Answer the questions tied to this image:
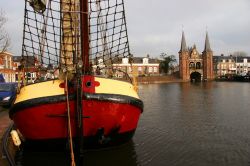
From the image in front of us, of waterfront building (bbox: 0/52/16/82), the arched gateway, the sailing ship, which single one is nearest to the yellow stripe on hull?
the sailing ship

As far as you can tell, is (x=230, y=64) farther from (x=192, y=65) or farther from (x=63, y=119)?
(x=63, y=119)

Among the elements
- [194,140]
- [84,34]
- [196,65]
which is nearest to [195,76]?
[196,65]

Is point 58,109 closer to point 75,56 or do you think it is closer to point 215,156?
point 75,56

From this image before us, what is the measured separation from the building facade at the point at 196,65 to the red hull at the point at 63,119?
107025mm

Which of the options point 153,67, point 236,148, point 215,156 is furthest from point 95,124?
point 153,67

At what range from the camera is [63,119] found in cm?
886

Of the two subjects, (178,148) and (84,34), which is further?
(178,148)

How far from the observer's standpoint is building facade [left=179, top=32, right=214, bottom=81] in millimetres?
118188

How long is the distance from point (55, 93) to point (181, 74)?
110289mm

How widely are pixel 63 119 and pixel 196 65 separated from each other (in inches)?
4737

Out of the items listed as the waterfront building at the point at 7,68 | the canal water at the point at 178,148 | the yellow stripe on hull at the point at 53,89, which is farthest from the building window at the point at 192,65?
the yellow stripe on hull at the point at 53,89

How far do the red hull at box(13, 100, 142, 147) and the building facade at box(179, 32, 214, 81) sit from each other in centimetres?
10703

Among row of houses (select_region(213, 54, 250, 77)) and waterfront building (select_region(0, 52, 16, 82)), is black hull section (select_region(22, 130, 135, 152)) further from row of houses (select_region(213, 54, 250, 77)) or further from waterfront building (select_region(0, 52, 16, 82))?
row of houses (select_region(213, 54, 250, 77))

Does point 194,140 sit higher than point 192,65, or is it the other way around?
point 192,65
